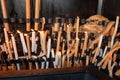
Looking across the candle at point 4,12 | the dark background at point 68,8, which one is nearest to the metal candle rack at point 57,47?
the candle at point 4,12

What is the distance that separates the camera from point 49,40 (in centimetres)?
181

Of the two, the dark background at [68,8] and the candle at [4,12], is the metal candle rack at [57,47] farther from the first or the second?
the dark background at [68,8]

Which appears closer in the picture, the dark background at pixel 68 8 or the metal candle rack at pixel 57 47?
the metal candle rack at pixel 57 47

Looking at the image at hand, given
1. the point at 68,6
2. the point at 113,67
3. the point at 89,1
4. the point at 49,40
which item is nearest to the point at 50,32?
the point at 49,40

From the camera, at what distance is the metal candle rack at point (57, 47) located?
186 cm

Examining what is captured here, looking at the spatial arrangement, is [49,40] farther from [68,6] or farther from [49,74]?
[68,6]

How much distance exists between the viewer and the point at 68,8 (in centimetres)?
212

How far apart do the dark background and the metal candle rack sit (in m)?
0.13

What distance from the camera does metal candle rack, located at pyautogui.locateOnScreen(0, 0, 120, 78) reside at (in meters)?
1.86

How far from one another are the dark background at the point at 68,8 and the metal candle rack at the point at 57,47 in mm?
130

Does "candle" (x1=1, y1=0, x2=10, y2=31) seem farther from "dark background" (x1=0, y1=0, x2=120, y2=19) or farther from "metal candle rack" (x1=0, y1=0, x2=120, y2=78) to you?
"dark background" (x1=0, y1=0, x2=120, y2=19)

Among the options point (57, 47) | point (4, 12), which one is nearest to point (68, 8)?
point (57, 47)

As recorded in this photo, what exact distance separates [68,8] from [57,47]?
46 cm

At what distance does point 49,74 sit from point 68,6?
0.82 meters
